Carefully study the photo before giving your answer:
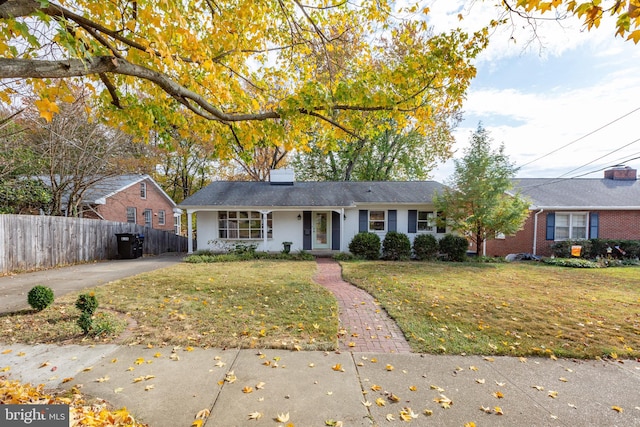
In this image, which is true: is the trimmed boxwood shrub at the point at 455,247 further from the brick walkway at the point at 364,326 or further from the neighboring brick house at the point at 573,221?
the brick walkway at the point at 364,326

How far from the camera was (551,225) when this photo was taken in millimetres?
15914

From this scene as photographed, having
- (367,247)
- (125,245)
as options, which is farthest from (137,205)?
(367,247)

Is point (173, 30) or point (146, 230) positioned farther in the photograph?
point (146, 230)

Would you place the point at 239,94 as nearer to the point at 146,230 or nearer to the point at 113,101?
the point at 113,101

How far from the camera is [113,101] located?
497cm

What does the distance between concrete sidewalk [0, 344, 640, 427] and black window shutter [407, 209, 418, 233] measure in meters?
11.8

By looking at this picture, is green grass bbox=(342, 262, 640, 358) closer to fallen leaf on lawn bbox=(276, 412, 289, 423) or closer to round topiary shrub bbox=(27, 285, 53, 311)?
fallen leaf on lawn bbox=(276, 412, 289, 423)

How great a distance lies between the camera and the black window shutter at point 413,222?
1553 centimetres

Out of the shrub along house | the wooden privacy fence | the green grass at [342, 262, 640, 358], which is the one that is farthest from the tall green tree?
the wooden privacy fence

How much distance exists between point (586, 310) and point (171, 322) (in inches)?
316

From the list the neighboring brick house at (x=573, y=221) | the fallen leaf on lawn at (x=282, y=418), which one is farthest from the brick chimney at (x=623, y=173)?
the fallen leaf on lawn at (x=282, y=418)

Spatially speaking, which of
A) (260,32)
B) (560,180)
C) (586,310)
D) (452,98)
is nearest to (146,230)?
(260,32)

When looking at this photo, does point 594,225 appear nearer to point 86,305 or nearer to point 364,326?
point 364,326

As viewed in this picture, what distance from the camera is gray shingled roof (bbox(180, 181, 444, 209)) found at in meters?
15.2
